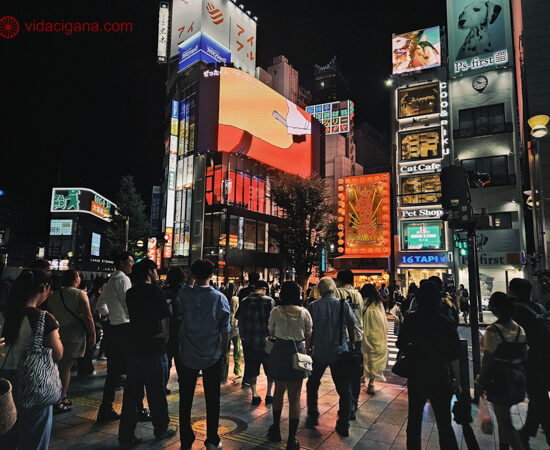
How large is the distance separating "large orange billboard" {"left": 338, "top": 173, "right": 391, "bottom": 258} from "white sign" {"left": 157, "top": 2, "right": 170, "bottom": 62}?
31.5 m

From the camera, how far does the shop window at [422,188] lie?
3341cm

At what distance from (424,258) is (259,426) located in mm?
31108

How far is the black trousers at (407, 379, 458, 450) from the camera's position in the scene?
379cm

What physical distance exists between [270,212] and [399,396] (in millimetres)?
36504

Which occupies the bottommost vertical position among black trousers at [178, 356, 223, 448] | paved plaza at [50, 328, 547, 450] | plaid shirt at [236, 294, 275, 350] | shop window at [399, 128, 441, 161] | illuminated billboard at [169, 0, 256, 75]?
paved plaza at [50, 328, 547, 450]

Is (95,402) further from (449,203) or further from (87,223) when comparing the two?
(87,223)

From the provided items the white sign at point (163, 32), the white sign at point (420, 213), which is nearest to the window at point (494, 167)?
the white sign at point (420, 213)

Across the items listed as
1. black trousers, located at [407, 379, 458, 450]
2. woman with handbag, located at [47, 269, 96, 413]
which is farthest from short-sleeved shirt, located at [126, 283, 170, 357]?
black trousers, located at [407, 379, 458, 450]

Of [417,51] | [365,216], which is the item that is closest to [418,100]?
[417,51]

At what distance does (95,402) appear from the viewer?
20.3 feet

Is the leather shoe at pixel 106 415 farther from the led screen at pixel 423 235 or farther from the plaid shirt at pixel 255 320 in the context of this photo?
the led screen at pixel 423 235

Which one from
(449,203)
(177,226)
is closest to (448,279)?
(449,203)

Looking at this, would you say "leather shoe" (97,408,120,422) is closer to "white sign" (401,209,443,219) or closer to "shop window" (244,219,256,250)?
"white sign" (401,209,443,219)

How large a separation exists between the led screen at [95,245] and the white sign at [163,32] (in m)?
43.9
